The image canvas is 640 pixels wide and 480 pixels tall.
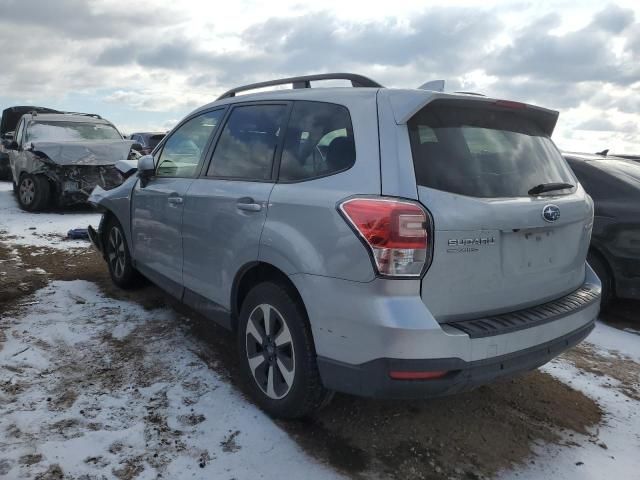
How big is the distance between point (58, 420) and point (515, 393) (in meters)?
2.80

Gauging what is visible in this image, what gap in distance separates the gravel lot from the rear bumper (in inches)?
18.8

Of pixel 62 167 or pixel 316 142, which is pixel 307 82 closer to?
pixel 316 142

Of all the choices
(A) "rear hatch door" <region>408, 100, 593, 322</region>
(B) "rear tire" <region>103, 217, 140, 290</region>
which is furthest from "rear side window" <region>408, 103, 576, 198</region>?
(B) "rear tire" <region>103, 217, 140, 290</region>

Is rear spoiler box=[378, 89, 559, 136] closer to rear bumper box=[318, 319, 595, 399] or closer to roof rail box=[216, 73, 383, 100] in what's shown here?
roof rail box=[216, 73, 383, 100]

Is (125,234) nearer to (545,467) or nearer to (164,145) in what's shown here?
(164,145)

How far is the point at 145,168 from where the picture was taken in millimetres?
4336

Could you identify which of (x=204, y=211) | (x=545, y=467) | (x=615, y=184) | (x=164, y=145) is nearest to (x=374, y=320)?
(x=545, y=467)

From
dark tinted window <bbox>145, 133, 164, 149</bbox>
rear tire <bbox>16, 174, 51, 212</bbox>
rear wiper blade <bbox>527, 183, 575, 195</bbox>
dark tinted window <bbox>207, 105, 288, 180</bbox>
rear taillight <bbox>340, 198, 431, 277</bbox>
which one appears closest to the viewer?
rear taillight <bbox>340, 198, 431, 277</bbox>

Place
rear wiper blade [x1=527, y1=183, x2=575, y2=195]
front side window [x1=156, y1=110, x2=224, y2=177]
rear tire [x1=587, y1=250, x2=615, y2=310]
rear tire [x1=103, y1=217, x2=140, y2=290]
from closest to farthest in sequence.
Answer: rear wiper blade [x1=527, y1=183, x2=575, y2=195] < front side window [x1=156, y1=110, x2=224, y2=177] < rear tire [x1=587, y1=250, x2=615, y2=310] < rear tire [x1=103, y1=217, x2=140, y2=290]

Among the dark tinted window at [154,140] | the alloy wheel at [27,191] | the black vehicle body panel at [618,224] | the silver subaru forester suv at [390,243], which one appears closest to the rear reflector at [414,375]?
the silver subaru forester suv at [390,243]

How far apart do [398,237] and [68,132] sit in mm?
9847

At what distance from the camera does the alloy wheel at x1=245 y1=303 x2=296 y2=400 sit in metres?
2.83

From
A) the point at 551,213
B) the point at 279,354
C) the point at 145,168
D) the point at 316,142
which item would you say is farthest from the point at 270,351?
the point at 145,168

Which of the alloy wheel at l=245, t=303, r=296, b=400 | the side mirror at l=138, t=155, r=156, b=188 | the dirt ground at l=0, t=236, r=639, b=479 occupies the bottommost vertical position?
the dirt ground at l=0, t=236, r=639, b=479
